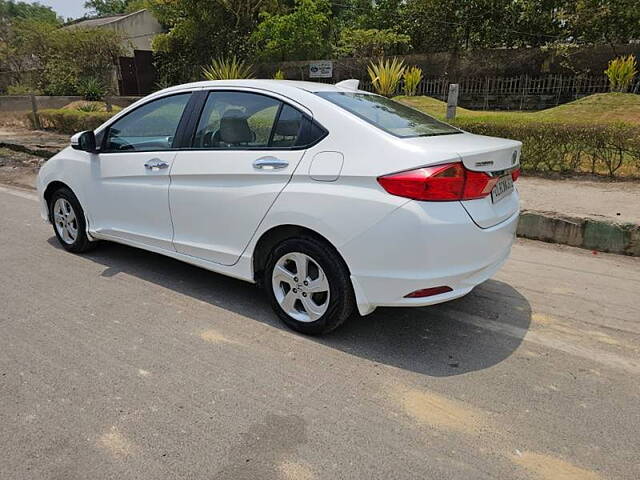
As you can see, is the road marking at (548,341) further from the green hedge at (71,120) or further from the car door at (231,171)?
the green hedge at (71,120)

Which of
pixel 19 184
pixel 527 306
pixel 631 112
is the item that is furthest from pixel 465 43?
pixel 527 306

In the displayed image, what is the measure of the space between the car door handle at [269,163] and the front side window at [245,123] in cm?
11

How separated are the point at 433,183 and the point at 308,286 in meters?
1.06

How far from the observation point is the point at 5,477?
2137 mm

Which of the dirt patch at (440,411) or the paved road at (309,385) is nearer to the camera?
the paved road at (309,385)

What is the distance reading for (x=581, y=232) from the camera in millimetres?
5281

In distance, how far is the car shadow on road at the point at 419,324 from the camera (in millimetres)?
3090

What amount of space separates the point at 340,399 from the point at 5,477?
5.14 feet

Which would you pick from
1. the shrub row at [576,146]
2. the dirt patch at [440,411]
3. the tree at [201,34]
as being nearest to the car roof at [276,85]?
the dirt patch at [440,411]

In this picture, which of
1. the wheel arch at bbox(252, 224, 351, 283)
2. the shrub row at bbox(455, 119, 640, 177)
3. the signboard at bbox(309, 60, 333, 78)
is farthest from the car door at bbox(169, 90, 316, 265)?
the signboard at bbox(309, 60, 333, 78)

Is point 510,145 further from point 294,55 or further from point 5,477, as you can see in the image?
point 294,55

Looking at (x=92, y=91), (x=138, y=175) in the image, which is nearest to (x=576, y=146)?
(x=138, y=175)

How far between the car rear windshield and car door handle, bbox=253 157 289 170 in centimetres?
55

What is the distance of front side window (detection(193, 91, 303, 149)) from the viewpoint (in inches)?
130
